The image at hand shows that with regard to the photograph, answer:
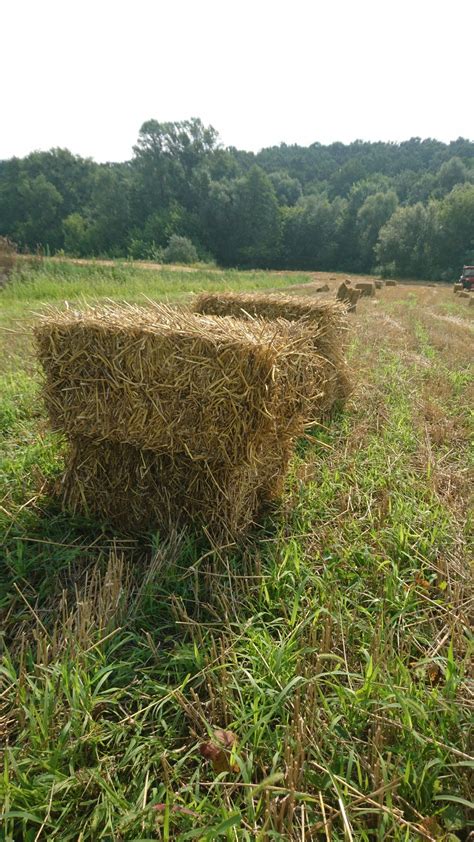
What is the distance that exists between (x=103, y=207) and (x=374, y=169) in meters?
68.4

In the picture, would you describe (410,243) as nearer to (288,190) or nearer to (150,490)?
(288,190)

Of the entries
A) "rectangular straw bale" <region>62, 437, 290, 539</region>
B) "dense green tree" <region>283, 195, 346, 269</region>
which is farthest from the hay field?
"dense green tree" <region>283, 195, 346, 269</region>

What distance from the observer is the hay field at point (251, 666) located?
4.24 ft

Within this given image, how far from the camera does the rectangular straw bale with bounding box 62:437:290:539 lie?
2785 mm

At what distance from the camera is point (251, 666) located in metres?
1.86

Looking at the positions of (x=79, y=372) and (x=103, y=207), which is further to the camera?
(x=103, y=207)

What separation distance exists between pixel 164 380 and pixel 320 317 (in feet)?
10.1

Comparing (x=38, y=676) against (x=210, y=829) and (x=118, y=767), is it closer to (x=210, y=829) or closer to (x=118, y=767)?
(x=118, y=767)

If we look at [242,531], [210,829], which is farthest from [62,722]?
[242,531]

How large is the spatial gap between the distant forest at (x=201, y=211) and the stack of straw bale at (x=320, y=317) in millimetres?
50047

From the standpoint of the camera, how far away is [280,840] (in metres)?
1.18

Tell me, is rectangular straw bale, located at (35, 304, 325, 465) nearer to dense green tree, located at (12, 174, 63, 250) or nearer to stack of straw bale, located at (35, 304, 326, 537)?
stack of straw bale, located at (35, 304, 326, 537)

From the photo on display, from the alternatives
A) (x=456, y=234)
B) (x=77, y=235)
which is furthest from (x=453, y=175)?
(x=77, y=235)

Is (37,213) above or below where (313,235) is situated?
above
